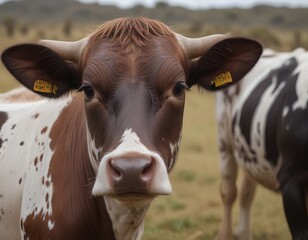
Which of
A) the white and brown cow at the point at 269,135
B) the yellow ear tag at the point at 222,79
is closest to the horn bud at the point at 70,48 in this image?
the yellow ear tag at the point at 222,79

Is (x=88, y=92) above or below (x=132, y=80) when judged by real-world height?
below

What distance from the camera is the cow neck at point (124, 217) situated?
10.0ft

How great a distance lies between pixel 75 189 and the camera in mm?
3145

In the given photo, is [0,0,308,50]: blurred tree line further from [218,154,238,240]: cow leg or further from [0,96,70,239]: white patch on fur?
[0,96,70,239]: white patch on fur

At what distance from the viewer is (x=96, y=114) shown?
9.25 ft

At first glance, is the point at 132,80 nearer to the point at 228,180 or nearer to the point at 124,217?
the point at 124,217

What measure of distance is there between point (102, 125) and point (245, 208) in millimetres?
4360

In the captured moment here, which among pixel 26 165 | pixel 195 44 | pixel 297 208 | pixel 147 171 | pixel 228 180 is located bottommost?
pixel 228 180

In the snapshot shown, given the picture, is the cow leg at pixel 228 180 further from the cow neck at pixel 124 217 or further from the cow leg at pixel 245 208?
the cow neck at pixel 124 217

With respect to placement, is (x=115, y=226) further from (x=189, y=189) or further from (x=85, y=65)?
(x=189, y=189)

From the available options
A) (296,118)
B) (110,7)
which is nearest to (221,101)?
(296,118)

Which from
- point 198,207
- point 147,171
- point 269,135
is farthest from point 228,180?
point 147,171

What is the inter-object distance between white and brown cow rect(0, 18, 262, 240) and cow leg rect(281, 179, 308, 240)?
133 cm

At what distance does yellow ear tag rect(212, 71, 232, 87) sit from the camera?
332 centimetres
